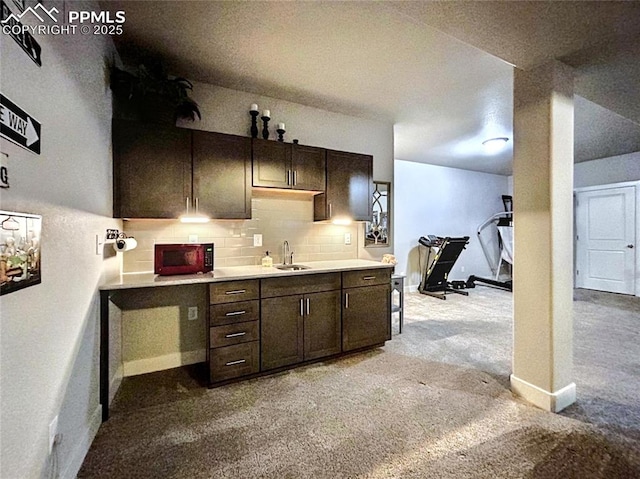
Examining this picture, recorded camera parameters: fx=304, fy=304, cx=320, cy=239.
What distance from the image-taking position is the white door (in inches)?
224

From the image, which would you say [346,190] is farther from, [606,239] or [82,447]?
[606,239]

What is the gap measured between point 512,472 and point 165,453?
184 centimetres

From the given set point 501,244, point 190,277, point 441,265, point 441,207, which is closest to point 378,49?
point 190,277

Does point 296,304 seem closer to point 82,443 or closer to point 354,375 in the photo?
point 354,375

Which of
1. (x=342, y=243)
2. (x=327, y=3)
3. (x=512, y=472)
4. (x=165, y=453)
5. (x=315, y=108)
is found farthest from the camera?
(x=342, y=243)

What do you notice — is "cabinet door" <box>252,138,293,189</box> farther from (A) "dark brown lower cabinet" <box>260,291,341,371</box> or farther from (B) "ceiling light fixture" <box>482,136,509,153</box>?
(B) "ceiling light fixture" <box>482,136,509,153</box>

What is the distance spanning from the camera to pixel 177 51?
92.7 inches

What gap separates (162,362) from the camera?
2764 mm

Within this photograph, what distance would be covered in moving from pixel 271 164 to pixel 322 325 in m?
1.56

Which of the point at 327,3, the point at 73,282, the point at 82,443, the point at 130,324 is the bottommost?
the point at 82,443

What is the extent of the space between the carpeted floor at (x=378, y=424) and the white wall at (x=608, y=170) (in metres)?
4.69

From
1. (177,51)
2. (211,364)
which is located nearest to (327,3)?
(177,51)

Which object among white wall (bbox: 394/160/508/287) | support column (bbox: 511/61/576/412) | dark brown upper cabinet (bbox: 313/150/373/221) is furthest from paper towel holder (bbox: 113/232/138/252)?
white wall (bbox: 394/160/508/287)

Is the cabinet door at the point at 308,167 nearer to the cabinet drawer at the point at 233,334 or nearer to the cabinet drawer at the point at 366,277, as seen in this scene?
the cabinet drawer at the point at 366,277
